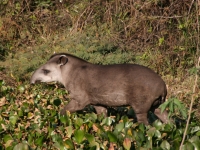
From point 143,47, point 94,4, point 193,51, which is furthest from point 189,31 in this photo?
point 94,4

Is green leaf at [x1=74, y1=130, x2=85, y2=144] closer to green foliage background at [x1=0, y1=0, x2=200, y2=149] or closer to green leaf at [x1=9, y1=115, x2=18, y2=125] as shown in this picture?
green foliage background at [x1=0, y1=0, x2=200, y2=149]

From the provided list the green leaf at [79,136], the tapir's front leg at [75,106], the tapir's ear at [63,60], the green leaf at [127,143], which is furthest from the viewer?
the tapir's ear at [63,60]

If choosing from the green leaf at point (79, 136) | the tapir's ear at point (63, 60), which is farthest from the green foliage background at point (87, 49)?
the tapir's ear at point (63, 60)

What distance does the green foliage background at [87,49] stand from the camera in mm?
6344

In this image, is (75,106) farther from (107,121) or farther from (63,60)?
(107,121)

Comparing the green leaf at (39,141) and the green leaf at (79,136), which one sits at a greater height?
the green leaf at (79,136)

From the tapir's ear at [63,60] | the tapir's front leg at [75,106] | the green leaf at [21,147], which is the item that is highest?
the tapir's ear at [63,60]

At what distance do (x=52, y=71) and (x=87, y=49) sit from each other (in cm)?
237

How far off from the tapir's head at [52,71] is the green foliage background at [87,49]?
336mm

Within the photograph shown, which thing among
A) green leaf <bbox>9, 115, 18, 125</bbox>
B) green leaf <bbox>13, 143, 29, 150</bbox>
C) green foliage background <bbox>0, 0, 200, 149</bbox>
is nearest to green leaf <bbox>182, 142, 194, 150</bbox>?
green foliage background <bbox>0, 0, 200, 149</bbox>

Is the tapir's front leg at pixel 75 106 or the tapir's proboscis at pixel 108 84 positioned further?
the tapir's front leg at pixel 75 106

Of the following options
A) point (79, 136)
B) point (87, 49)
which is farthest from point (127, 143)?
point (87, 49)

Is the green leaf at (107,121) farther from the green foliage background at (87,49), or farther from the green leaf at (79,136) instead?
the green leaf at (79,136)

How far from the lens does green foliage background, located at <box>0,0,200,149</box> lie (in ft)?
20.8
